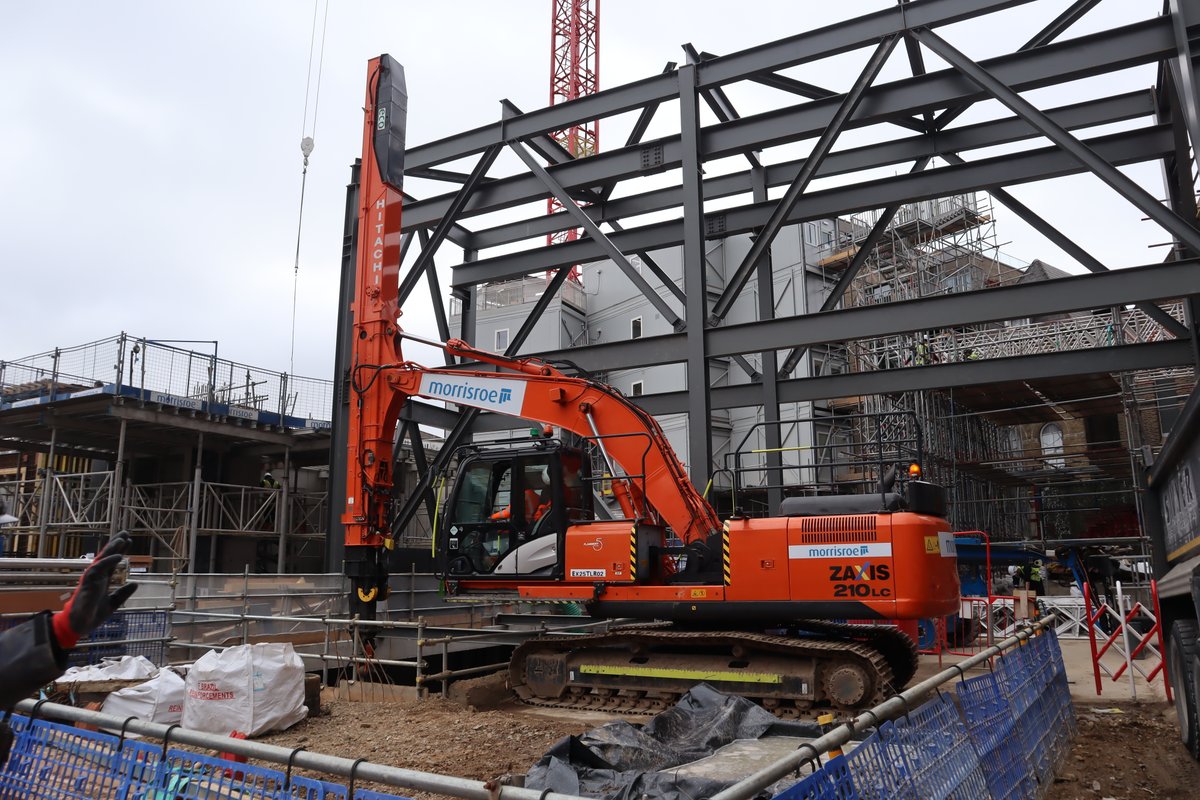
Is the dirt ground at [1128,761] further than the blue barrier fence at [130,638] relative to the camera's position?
No

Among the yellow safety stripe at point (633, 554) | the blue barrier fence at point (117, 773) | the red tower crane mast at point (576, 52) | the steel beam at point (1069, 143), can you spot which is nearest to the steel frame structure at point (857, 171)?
the steel beam at point (1069, 143)

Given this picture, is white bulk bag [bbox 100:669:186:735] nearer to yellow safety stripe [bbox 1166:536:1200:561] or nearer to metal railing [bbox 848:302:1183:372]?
yellow safety stripe [bbox 1166:536:1200:561]

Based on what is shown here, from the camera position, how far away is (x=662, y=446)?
10492 millimetres

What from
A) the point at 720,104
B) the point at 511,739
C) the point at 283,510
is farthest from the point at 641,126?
the point at 283,510

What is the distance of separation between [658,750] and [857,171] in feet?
38.5

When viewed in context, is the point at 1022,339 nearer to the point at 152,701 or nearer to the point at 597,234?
the point at 597,234

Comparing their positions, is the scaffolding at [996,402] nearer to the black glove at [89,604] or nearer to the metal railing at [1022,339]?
the metal railing at [1022,339]

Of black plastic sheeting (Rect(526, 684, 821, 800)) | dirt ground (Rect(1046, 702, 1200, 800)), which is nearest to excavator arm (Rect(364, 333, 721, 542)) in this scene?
black plastic sheeting (Rect(526, 684, 821, 800))

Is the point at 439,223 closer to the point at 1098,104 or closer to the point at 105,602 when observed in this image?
the point at 1098,104

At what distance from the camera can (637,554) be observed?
Answer: 9.96 metres

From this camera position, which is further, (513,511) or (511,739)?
(513,511)

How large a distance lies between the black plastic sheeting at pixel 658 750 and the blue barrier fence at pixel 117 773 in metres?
1.38

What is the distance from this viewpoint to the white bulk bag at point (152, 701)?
812 cm

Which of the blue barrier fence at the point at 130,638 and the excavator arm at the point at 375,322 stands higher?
the excavator arm at the point at 375,322
